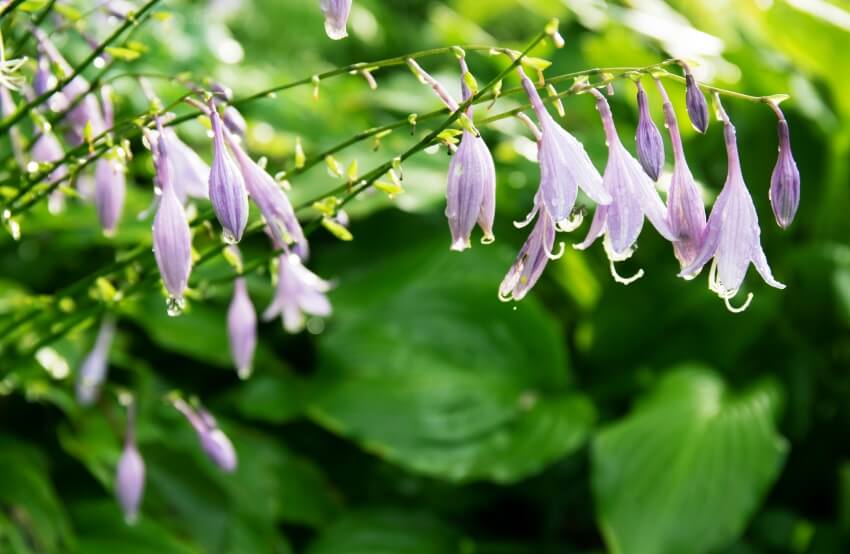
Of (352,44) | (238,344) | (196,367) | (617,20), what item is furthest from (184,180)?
(352,44)

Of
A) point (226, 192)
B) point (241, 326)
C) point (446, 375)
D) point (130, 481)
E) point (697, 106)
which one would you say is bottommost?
point (130, 481)

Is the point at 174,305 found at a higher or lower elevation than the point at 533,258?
lower

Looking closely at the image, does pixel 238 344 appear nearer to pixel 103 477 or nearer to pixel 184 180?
pixel 184 180

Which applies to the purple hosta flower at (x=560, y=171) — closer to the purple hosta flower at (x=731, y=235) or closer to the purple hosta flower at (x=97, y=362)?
the purple hosta flower at (x=731, y=235)

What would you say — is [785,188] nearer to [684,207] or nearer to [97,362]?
[684,207]

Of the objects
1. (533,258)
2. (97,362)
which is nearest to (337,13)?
(533,258)

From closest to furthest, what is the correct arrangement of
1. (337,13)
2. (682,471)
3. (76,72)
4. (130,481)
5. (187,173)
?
(337,13) < (76,72) < (187,173) < (130,481) < (682,471)

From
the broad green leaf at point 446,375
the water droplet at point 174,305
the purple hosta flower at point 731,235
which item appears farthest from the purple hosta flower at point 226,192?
the broad green leaf at point 446,375
